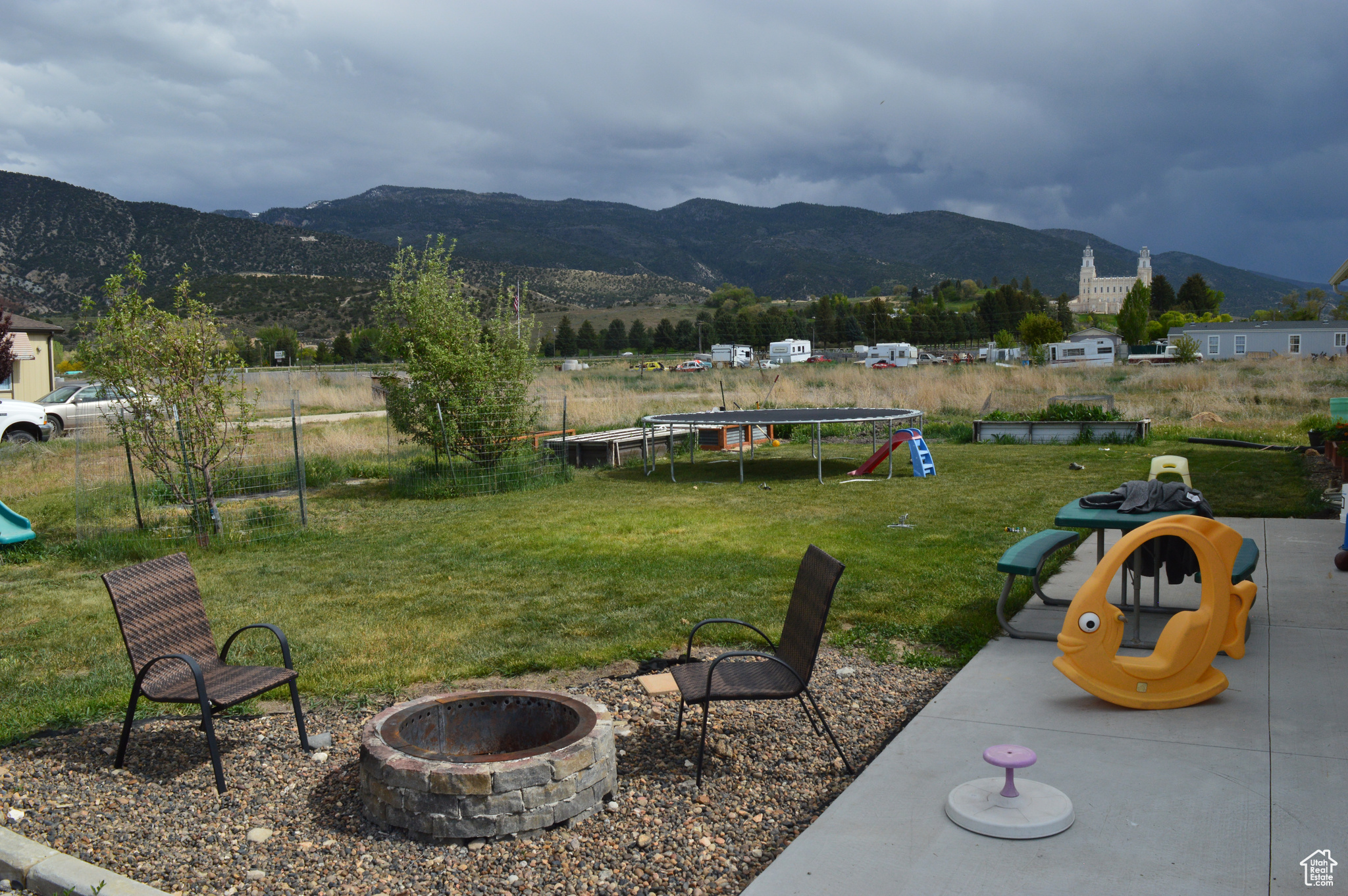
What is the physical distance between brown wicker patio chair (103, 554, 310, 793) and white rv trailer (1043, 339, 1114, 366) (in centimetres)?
6917

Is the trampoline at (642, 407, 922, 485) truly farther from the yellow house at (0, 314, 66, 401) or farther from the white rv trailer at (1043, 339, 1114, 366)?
the white rv trailer at (1043, 339, 1114, 366)

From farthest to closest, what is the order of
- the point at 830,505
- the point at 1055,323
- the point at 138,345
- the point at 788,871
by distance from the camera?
1. the point at 1055,323
2. the point at 830,505
3. the point at 138,345
4. the point at 788,871

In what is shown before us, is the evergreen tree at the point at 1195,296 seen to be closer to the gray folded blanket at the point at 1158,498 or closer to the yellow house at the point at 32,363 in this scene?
the yellow house at the point at 32,363

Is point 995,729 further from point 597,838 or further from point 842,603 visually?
point 842,603


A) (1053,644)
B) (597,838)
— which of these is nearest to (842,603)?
(1053,644)

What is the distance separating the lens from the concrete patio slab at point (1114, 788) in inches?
116

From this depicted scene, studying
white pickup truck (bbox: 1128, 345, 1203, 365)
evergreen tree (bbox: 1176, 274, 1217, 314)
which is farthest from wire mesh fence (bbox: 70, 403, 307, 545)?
evergreen tree (bbox: 1176, 274, 1217, 314)

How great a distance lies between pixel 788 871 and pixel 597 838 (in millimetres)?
776

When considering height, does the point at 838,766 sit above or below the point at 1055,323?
below

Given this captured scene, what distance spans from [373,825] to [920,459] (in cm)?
1146

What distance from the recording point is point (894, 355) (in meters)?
75.1

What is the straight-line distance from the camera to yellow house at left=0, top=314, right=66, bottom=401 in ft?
99.0

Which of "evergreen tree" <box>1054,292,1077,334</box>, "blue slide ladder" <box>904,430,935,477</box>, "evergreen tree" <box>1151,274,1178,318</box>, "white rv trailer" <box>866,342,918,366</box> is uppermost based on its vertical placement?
"evergreen tree" <box>1151,274,1178,318</box>

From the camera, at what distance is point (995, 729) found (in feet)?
13.9
